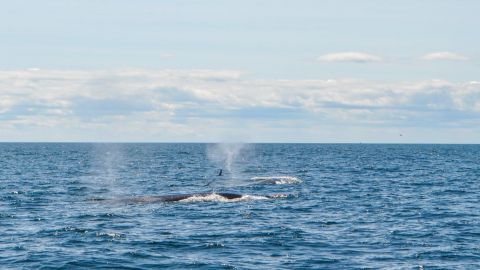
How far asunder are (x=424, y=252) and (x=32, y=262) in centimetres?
2279

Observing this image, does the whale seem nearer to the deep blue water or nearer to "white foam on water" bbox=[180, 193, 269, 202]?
"white foam on water" bbox=[180, 193, 269, 202]

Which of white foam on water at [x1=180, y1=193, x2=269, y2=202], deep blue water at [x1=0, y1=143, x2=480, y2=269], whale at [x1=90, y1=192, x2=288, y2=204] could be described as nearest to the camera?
deep blue water at [x1=0, y1=143, x2=480, y2=269]

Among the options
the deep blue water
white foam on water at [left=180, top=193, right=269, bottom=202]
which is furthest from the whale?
the deep blue water

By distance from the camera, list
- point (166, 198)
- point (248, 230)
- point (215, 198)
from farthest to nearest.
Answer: point (215, 198) → point (166, 198) → point (248, 230)

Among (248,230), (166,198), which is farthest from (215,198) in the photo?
(248,230)

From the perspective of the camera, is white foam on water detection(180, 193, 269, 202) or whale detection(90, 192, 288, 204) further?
white foam on water detection(180, 193, 269, 202)

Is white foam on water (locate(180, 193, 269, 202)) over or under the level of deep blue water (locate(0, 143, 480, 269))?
over

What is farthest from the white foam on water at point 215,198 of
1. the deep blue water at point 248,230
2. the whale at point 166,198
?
the deep blue water at point 248,230

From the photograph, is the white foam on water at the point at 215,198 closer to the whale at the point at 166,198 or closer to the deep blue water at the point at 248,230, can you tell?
the whale at the point at 166,198

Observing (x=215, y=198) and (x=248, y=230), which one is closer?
(x=248, y=230)

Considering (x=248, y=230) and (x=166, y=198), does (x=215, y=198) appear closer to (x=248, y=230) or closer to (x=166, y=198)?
(x=166, y=198)

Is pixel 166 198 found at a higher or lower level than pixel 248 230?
higher

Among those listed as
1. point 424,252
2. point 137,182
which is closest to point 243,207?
point 424,252

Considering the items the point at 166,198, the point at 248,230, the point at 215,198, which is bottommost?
the point at 248,230
